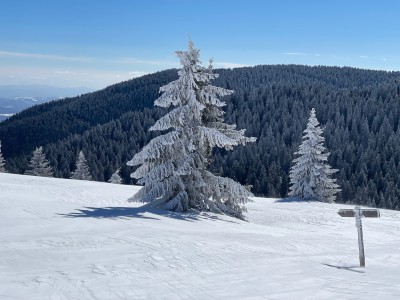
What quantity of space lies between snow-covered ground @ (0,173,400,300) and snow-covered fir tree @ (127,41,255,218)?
183 cm

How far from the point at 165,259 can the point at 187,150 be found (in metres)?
8.43

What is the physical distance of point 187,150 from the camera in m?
16.1

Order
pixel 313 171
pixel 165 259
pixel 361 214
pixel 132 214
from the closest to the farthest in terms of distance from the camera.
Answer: pixel 165 259 → pixel 361 214 → pixel 132 214 → pixel 313 171

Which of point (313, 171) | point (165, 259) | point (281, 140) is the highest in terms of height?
point (281, 140)

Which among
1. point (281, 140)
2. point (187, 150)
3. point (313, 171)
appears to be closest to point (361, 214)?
point (187, 150)

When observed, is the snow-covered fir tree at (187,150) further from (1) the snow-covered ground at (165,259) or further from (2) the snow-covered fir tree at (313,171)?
(2) the snow-covered fir tree at (313,171)

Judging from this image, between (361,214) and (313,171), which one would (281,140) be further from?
(361,214)

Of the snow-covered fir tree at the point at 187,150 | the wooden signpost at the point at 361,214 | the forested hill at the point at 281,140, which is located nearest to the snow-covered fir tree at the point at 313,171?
the snow-covered fir tree at the point at 187,150

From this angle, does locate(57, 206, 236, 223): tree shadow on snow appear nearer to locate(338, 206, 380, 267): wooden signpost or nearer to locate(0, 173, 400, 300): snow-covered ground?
locate(0, 173, 400, 300): snow-covered ground

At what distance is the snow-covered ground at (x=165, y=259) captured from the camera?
20.8 ft

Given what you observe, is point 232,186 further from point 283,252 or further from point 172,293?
point 172,293

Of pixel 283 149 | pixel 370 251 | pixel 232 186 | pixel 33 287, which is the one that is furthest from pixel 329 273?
pixel 283 149

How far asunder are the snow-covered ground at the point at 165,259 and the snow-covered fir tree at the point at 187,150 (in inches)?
71.9

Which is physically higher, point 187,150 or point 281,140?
point 281,140
